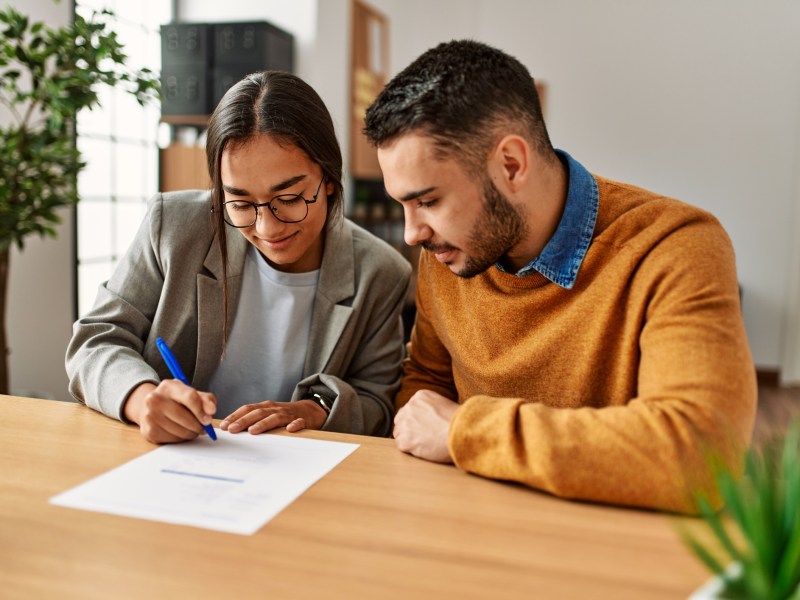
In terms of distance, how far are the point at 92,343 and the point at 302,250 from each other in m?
0.43

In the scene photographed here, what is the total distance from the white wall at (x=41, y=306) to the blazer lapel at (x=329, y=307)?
2.19m

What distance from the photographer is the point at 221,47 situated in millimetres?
4305

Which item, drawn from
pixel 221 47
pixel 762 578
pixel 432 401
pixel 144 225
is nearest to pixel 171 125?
pixel 221 47

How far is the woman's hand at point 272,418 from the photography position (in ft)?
3.99

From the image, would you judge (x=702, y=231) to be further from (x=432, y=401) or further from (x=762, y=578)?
(x=762, y=578)

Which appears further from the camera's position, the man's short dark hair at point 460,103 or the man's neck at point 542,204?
the man's neck at point 542,204

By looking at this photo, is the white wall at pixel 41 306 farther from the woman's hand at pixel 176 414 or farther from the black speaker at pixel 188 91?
the woman's hand at pixel 176 414

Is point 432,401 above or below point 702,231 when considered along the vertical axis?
below

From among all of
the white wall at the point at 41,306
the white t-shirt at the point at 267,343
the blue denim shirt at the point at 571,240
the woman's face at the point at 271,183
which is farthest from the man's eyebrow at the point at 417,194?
the white wall at the point at 41,306

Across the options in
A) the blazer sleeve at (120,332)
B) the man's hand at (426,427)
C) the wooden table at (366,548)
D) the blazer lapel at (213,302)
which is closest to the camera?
the wooden table at (366,548)

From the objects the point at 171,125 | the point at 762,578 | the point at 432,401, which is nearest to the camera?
the point at 762,578

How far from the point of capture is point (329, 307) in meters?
1.55

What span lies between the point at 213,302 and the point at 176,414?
435 mm

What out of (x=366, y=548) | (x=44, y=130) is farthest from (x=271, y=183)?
(x=44, y=130)
